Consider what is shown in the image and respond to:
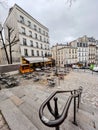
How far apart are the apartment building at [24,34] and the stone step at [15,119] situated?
45.8ft

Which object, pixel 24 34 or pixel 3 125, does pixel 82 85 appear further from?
pixel 24 34

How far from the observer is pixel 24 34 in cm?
1684

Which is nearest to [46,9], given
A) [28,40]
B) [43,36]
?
[28,40]

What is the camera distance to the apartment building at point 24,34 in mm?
15681

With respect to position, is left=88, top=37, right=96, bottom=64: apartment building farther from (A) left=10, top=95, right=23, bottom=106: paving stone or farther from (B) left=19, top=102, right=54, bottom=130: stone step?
(B) left=19, top=102, right=54, bottom=130: stone step

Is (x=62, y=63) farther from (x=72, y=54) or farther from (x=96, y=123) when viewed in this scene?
(x=96, y=123)

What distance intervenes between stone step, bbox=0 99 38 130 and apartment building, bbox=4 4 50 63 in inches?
549

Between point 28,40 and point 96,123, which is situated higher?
point 28,40

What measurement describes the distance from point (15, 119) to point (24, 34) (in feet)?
56.6

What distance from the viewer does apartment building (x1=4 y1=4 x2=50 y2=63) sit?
15681 millimetres

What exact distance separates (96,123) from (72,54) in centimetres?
3114

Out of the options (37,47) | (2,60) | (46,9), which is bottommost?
(2,60)

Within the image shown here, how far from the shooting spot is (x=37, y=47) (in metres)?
20.4

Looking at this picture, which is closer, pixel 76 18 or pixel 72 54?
pixel 76 18
